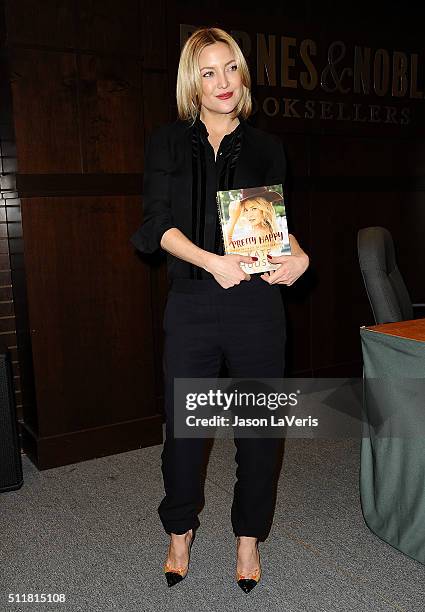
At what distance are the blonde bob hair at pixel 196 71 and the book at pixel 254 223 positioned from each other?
0.95ft

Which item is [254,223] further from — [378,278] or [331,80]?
[331,80]

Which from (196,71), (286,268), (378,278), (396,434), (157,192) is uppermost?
(196,71)

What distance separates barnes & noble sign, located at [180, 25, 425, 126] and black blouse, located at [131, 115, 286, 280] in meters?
1.68

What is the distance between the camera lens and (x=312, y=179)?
3711 mm

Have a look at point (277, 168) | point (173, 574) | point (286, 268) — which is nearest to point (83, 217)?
point (277, 168)

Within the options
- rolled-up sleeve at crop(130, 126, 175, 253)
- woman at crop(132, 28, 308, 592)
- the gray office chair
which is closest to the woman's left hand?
woman at crop(132, 28, 308, 592)

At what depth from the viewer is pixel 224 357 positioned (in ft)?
6.24

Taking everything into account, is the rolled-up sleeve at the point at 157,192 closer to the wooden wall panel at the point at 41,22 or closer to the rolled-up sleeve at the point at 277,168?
the rolled-up sleeve at the point at 277,168

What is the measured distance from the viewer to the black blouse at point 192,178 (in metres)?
1.75

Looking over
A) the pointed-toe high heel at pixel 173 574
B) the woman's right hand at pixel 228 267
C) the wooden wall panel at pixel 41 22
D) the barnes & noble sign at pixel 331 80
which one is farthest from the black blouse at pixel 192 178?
the barnes & noble sign at pixel 331 80

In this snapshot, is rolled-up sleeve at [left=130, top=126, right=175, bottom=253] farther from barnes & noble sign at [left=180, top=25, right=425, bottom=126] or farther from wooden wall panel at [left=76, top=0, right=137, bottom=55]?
barnes & noble sign at [left=180, top=25, right=425, bottom=126]

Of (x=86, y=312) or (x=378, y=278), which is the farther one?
(x=86, y=312)

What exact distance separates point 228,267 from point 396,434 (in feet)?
2.93

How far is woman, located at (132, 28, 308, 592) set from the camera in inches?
66.4
